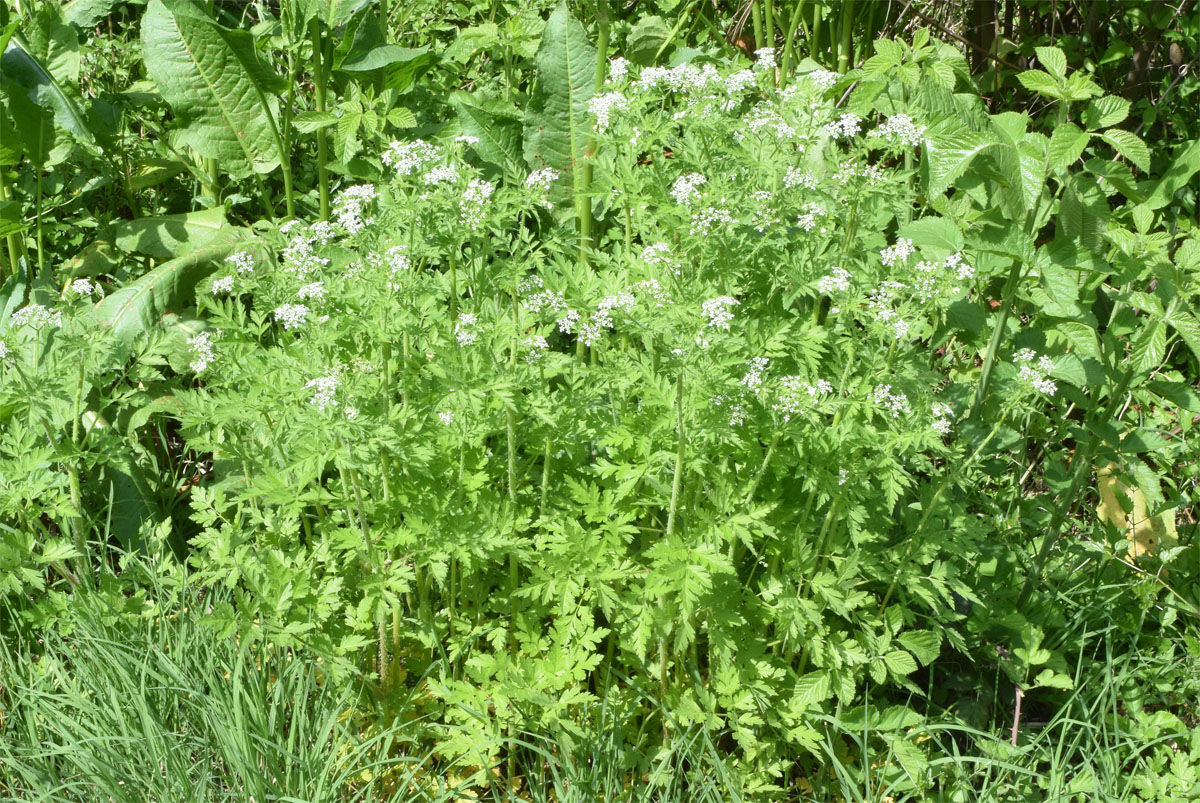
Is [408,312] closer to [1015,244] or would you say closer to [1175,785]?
[1015,244]

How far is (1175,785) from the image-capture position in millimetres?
2506

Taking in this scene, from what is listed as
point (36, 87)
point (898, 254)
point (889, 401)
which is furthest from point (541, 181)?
point (36, 87)

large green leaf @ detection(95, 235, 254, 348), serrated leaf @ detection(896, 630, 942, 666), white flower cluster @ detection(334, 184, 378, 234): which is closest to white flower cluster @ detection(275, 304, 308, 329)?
white flower cluster @ detection(334, 184, 378, 234)

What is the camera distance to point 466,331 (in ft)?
7.68

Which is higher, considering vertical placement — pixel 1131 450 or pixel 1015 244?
pixel 1015 244

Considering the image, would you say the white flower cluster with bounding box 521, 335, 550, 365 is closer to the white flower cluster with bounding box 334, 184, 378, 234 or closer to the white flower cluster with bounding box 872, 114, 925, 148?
the white flower cluster with bounding box 334, 184, 378, 234

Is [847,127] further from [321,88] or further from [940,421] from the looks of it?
[321,88]

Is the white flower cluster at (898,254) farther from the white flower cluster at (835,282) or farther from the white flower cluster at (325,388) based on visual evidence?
the white flower cluster at (325,388)

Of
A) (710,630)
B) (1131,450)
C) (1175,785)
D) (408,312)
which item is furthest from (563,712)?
(1131,450)

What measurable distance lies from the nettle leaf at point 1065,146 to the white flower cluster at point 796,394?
35.6 inches

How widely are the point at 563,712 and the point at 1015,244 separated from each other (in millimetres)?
1654

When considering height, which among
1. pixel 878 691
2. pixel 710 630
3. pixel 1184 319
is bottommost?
pixel 878 691

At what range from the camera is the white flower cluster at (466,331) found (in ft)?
7.57

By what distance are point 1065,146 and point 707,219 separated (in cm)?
97
